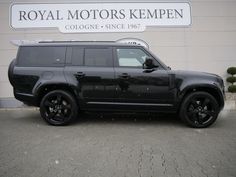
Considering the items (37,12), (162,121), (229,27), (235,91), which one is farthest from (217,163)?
(37,12)

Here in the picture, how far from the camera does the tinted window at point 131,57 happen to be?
6789 millimetres

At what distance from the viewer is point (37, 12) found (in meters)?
10.9

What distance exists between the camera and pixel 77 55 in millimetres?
6945

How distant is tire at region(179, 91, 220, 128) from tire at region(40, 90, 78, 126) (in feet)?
7.92

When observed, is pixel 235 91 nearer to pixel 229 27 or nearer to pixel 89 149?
pixel 229 27

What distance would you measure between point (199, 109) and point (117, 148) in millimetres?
2319

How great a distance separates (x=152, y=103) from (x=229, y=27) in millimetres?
6174

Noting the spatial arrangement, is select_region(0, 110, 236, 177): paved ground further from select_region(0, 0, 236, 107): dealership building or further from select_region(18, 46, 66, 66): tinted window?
select_region(0, 0, 236, 107): dealership building

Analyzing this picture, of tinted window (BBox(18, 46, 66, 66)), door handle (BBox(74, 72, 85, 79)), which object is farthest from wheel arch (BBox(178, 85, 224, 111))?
tinted window (BBox(18, 46, 66, 66))

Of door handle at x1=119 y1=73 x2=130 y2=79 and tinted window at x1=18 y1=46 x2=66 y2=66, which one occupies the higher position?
tinted window at x1=18 y1=46 x2=66 y2=66

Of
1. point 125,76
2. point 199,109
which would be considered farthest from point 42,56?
point 199,109

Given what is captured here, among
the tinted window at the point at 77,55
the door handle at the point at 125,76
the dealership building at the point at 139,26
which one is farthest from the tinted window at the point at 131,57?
the dealership building at the point at 139,26

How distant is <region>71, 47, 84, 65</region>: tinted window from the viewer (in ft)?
22.7

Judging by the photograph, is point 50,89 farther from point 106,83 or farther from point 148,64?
point 148,64
